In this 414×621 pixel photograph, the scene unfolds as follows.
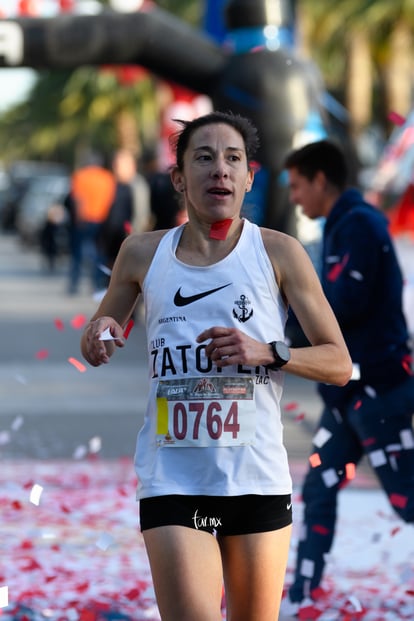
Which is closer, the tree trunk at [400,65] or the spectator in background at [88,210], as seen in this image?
the spectator in background at [88,210]

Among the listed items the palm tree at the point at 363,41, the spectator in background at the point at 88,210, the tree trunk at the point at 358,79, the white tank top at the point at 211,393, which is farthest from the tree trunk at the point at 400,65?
the white tank top at the point at 211,393

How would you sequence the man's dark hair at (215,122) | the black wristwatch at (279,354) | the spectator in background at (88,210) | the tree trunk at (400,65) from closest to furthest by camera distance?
the black wristwatch at (279,354)
the man's dark hair at (215,122)
the spectator in background at (88,210)
the tree trunk at (400,65)

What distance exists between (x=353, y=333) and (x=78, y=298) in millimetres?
16588

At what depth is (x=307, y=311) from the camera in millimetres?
3674

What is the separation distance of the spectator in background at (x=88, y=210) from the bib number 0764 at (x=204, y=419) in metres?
17.2

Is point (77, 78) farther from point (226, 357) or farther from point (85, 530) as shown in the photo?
point (226, 357)

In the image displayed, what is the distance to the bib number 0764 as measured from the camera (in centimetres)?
357

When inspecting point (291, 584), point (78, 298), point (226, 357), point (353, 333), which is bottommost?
→ point (291, 584)

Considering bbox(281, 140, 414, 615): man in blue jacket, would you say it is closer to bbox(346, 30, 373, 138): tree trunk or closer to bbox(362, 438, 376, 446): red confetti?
bbox(362, 438, 376, 446): red confetti

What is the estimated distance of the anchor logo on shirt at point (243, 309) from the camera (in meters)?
3.60

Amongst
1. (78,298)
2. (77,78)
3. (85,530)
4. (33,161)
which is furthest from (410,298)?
(33,161)

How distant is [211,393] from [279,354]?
0.70 feet

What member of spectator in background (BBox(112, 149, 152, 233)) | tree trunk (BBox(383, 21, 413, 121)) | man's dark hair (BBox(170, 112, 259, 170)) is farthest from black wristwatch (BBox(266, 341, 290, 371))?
tree trunk (BBox(383, 21, 413, 121))

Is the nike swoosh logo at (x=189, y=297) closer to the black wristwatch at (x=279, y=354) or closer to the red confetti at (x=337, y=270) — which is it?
the black wristwatch at (x=279, y=354)
